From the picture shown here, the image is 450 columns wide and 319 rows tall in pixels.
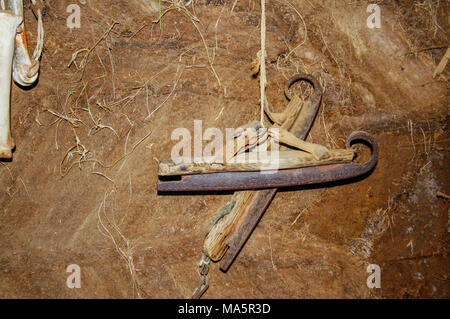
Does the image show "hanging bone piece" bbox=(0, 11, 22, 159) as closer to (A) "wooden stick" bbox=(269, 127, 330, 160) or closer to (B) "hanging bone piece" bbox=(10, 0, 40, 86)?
(B) "hanging bone piece" bbox=(10, 0, 40, 86)

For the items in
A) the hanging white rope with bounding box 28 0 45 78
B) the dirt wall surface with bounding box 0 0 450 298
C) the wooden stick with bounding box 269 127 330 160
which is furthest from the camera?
the dirt wall surface with bounding box 0 0 450 298

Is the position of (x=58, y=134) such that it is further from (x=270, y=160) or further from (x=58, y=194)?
(x=270, y=160)

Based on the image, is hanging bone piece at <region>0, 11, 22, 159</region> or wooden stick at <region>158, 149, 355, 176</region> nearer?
wooden stick at <region>158, 149, 355, 176</region>

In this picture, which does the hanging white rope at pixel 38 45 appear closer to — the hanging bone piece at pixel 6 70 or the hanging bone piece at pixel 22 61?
the hanging bone piece at pixel 22 61

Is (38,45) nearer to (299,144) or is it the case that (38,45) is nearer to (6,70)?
(6,70)

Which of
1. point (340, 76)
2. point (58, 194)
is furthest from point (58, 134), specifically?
point (340, 76)

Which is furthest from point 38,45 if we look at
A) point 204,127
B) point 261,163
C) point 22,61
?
point 261,163

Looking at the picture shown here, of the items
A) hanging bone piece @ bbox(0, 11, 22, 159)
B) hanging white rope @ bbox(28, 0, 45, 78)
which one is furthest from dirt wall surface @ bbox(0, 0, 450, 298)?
hanging bone piece @ bbox(0, 11, 22, 159)
